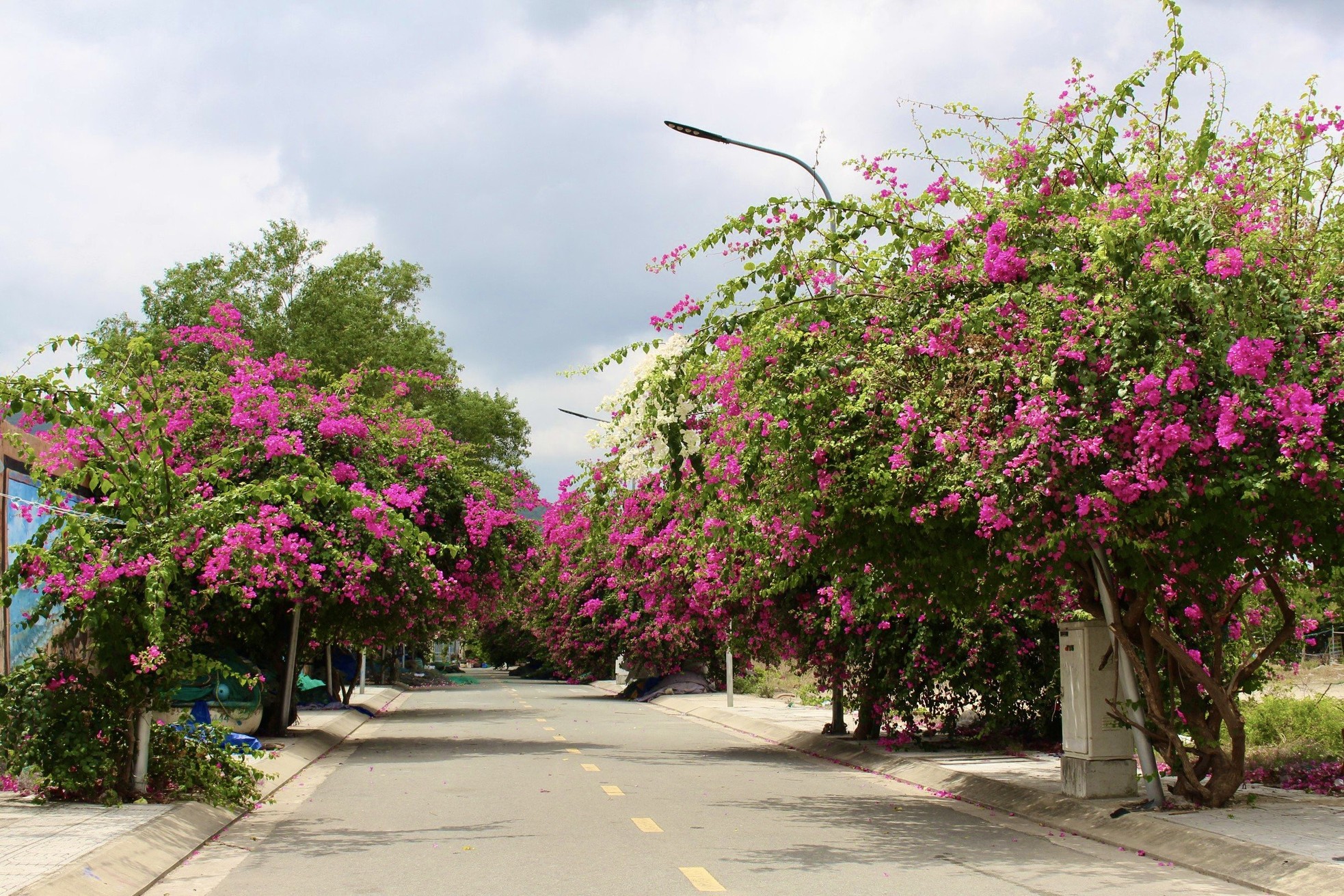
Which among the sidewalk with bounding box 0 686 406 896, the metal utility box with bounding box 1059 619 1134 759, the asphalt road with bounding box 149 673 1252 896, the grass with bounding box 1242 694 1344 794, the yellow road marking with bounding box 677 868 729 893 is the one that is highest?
the metal utility box with bounding box 1059 619 1134 759

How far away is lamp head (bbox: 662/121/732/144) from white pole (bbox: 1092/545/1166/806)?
23.8ft

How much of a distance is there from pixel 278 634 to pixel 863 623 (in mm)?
10656

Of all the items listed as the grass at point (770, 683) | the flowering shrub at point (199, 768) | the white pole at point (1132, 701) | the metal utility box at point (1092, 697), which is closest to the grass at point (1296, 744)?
the metal utility box at point (1092, 697)

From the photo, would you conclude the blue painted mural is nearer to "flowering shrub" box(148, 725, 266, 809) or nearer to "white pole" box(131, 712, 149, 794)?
"flowering shrub" box(148, 725, 266, 809)

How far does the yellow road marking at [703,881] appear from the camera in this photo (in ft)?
27.2

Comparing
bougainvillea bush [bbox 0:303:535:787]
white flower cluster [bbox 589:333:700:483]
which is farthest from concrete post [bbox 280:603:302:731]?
white flower cluster [bbox 589:333:700:483]

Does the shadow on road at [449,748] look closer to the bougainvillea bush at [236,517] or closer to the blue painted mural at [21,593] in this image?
the bougainvillea bush at [236,517]

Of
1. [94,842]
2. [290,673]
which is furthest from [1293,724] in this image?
[290,673]

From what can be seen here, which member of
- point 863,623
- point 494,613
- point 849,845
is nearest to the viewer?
point 849,845

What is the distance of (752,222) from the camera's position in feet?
37.0

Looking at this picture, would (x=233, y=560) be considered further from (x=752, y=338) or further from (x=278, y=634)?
(x=278, y=634)

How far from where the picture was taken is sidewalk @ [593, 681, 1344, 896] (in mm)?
8695

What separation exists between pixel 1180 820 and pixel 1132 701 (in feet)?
4.84

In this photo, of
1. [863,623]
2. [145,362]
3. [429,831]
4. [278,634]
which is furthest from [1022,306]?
[278,634]
